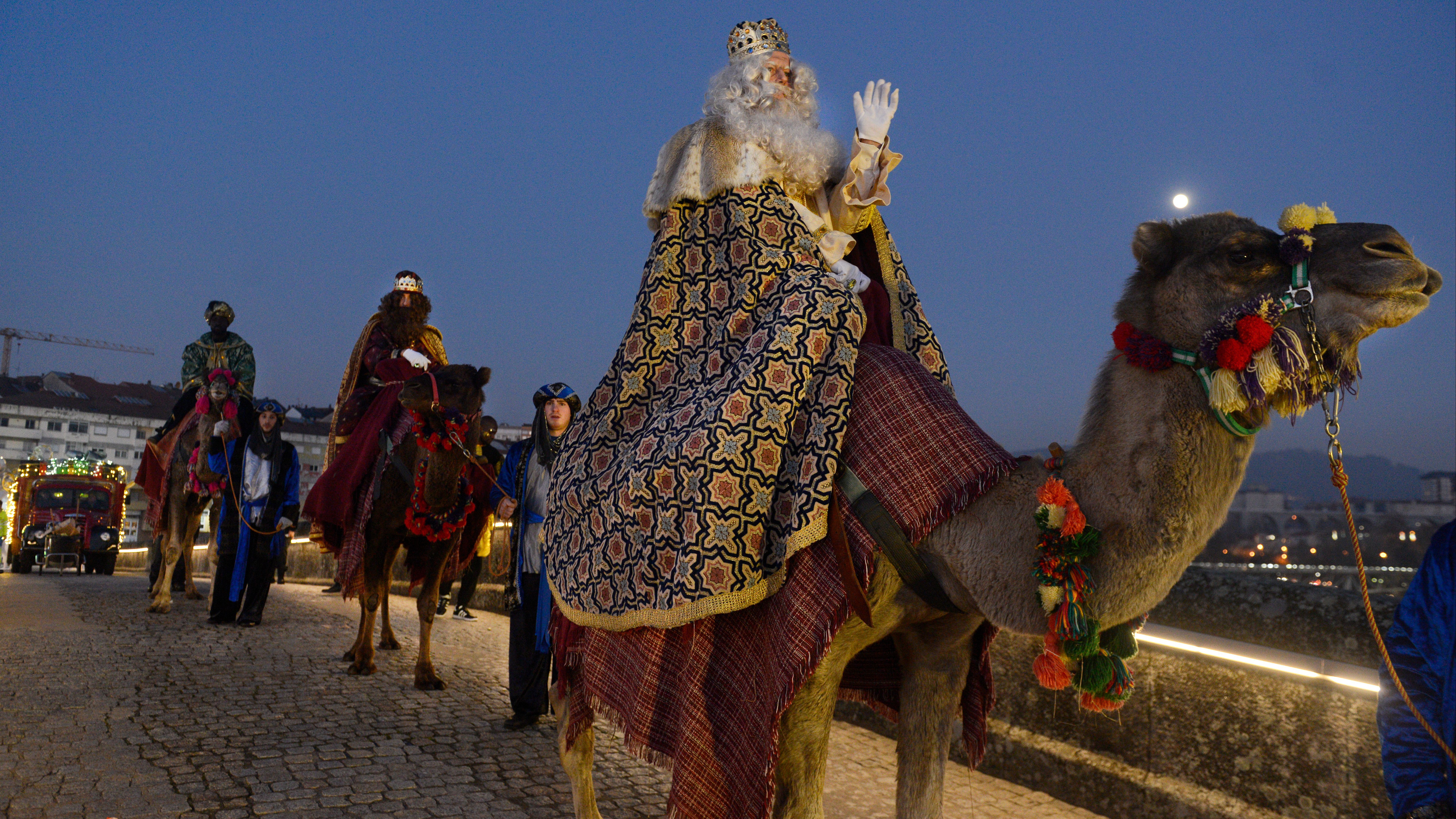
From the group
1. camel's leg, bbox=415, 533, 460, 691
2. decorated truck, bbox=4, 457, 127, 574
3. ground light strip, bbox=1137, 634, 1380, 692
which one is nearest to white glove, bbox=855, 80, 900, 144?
ground light strip, bbox=1137, 634, 1380, 692

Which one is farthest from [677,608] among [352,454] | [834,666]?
[352,454]

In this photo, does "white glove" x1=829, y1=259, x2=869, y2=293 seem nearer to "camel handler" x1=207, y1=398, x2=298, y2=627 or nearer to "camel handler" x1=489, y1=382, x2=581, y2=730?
"camel handler" x1=489, y1=382, x2=581, y2=730

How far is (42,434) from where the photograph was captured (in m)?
Result: 77.8

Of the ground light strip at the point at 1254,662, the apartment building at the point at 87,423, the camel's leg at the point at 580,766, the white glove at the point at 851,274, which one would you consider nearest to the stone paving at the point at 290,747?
the camel's leg at the point at 580,766

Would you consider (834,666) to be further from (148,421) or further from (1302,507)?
(148,421)

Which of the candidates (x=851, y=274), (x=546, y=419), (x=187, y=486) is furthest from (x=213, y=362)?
→ (x=851, y=274)

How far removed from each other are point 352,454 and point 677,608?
6094 millimetres

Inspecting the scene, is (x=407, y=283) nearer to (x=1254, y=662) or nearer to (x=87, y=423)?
(x=1254, y=662)

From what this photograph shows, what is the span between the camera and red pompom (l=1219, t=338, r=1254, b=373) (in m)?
2.10

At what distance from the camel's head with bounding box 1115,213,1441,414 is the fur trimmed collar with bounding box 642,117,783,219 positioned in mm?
1398

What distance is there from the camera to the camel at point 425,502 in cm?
715

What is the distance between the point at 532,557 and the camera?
670cm

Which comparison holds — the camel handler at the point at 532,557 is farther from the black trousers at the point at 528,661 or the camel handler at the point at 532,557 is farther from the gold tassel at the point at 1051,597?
the gold tassel at the point at 1051,597

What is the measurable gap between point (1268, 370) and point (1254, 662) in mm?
2889
